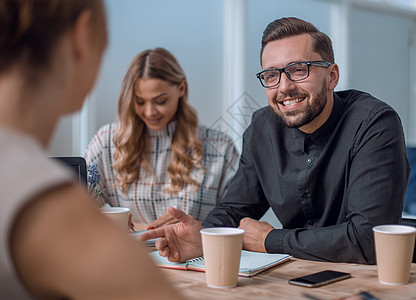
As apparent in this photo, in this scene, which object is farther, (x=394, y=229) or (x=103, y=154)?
(x=103, y=154)

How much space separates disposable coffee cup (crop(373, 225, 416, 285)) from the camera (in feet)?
3.56

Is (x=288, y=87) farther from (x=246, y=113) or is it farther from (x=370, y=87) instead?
(x=370, y=87)

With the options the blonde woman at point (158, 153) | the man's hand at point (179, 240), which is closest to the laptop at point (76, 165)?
the man's hand at point (179, 240)

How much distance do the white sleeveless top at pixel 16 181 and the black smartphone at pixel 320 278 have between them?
2.35 ft

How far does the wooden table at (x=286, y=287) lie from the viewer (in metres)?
1.00

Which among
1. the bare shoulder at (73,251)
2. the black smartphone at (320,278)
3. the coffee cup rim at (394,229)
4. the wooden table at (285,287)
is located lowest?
the wooden table at (285,287)

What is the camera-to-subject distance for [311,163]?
1854 millimetres

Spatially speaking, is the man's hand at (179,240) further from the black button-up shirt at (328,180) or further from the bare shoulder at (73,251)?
the bare shoulder at (73,251)

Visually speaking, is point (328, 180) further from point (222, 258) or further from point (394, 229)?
point (222, 258)

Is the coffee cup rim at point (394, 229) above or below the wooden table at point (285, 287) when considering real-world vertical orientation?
above

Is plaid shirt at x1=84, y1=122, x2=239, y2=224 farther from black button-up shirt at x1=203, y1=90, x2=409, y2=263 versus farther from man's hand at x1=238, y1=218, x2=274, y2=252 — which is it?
man's hand at x1=238, y1=218, x2=274, y2=252

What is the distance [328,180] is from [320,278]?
2.46 ft

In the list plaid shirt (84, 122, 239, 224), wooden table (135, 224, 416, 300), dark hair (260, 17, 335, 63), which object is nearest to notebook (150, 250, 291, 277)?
wooden table (135, 224, 416, 300)

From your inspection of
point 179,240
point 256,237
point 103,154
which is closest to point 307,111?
point 256,237
